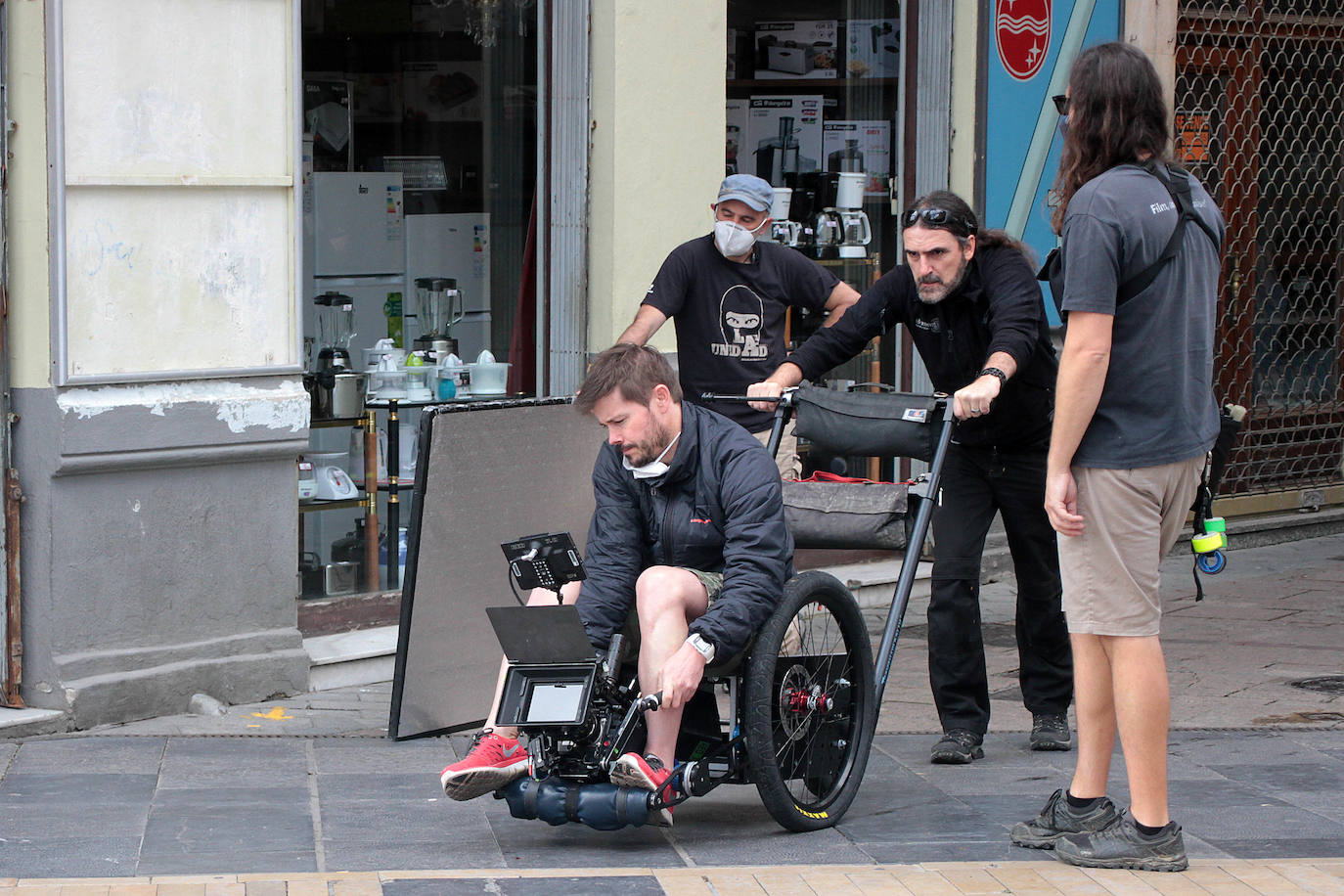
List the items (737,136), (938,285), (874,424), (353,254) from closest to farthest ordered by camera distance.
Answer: (874,424)
(938,285)
(353,254)
(737,136)

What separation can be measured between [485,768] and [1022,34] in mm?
5444

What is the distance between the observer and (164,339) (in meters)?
5.77

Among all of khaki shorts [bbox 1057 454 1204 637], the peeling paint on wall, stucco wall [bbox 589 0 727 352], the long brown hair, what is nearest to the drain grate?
khaki shorts [bbox 1057 454 1204 637]

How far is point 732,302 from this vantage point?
6336mm

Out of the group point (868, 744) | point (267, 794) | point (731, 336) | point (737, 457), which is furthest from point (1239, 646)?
point (267, 794)

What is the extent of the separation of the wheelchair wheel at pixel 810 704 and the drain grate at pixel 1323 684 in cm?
247

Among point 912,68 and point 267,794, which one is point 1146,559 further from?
point 912,68

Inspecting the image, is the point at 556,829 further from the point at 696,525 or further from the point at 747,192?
the point at 747,192

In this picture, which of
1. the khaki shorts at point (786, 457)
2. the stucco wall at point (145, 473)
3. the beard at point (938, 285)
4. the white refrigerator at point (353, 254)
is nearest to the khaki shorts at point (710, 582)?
the beard at point (938, 285)

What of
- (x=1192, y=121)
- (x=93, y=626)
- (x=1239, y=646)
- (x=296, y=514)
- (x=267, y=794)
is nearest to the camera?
(x=267, y=794)

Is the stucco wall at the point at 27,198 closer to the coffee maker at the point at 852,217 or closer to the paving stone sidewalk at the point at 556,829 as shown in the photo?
the paving stone sidewalk at the point at 556,829

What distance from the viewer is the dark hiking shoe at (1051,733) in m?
5.46

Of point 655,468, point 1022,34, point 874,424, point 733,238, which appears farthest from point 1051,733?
point 1022,34

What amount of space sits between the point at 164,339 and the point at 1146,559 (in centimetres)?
326
